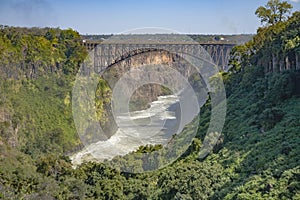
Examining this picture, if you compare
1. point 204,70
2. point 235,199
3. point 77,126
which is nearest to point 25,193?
point 235,199

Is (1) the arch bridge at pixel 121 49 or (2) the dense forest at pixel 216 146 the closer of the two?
(2) the dense forest at pixel 216 146

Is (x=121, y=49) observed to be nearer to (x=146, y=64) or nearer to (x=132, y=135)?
(x=146, y=64)

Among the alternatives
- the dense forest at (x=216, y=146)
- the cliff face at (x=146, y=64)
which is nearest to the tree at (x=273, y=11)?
the dense forest at (x=216, y=146)

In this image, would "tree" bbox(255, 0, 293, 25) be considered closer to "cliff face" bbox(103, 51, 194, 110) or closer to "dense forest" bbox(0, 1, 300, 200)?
"dense forest" bbox(0, 1, 300, 200)

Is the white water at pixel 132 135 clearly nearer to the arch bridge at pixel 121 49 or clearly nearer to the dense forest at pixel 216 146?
the dense forest at pixel 216 146

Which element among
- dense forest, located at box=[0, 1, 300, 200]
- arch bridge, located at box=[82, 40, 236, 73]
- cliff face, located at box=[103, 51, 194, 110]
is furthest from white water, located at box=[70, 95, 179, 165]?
arch bridge, located at box=[82, 40, 236, 73]

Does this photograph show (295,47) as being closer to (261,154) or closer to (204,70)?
(261,154)
